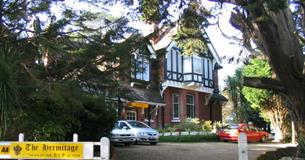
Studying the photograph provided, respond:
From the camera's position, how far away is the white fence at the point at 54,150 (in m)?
10.1

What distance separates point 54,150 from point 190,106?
36.7m

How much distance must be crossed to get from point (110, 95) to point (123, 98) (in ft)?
2.01

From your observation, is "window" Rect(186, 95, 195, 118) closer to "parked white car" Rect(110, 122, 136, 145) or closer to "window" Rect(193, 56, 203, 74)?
"window" Rect(193, 56, 203, 74)

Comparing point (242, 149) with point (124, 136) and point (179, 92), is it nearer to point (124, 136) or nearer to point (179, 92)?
point (124, 136)

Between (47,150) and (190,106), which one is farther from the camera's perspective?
(190,106)

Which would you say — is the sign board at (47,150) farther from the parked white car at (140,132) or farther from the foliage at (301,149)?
the parked white car at (140,132)

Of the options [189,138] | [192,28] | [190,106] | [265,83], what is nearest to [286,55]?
[265,83]

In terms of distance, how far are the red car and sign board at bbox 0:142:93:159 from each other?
2597cm

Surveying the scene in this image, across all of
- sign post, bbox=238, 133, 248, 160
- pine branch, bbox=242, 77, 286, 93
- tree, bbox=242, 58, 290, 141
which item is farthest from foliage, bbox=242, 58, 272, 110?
sign post, bbox=238, 133, 248, 160

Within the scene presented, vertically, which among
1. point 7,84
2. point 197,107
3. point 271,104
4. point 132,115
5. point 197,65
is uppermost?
point 197,65

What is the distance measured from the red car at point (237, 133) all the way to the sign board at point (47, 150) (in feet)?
85.2

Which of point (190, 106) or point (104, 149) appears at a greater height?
point (190, 106)

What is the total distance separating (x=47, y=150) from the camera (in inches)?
418

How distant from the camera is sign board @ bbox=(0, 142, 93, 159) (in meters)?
10.2
